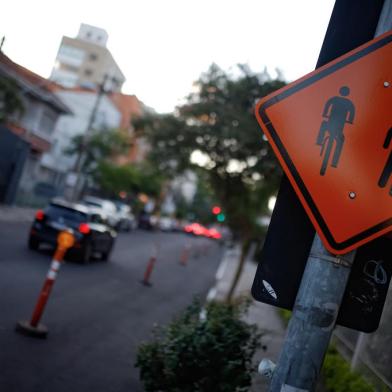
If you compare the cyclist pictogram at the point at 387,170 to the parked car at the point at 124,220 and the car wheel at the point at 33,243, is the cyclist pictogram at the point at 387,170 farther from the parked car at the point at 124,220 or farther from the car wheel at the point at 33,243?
the parked car at the point at 124,220

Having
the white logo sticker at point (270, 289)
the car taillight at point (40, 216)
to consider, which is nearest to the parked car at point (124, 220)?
the car taillight at point (40, 216)

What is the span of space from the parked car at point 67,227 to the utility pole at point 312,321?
1516 cm

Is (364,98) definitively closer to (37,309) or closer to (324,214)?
(324,214)

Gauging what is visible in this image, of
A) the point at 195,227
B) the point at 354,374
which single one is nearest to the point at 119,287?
the point at 354,374

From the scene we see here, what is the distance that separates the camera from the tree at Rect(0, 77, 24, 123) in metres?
24.5

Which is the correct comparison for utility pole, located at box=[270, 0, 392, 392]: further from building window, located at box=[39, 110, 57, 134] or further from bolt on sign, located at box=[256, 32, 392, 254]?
building window, located at box=[39, 110, 57, 134]

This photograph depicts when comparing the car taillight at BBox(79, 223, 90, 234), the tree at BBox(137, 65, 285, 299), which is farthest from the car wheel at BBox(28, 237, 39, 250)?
the tree at BBox(137, 65, 285, 299)

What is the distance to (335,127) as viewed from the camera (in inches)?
91.9

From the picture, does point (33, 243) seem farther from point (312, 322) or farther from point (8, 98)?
point (312, 322)

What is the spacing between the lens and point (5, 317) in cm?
865

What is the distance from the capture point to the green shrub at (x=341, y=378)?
5845mm

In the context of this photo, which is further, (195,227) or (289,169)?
(195,227)

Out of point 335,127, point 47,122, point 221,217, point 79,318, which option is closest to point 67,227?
point 221,217

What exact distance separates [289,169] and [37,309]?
6.45 m
